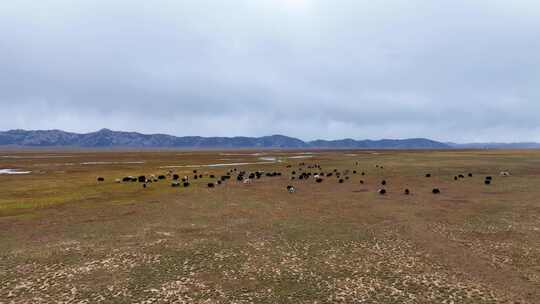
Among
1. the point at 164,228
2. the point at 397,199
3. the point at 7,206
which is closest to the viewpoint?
the point at 164,228

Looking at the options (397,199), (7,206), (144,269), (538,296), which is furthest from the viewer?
(397,199)

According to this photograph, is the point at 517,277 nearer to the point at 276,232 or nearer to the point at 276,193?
the point at 276,232

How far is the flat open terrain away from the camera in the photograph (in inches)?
551

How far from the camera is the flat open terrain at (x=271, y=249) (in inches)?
551

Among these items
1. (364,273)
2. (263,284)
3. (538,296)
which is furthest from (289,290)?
(538,296)

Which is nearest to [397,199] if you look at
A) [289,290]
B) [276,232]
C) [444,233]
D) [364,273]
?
[444,233]

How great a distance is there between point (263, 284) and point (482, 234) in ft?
56.1

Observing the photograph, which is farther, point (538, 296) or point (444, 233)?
point (444, 233)

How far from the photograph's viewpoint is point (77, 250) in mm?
19250

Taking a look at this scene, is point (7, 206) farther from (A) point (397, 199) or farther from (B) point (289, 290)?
(A) point (397, 199)

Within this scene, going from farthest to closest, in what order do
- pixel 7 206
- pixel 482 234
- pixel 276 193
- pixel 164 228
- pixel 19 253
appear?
pixel 276 193 < pixel 7 206 < pixel 164 228 < pixel 482 234 < pixel 19 253

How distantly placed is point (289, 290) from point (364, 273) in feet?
14.2

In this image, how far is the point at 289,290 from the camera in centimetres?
1413

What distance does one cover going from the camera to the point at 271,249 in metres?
19.4
